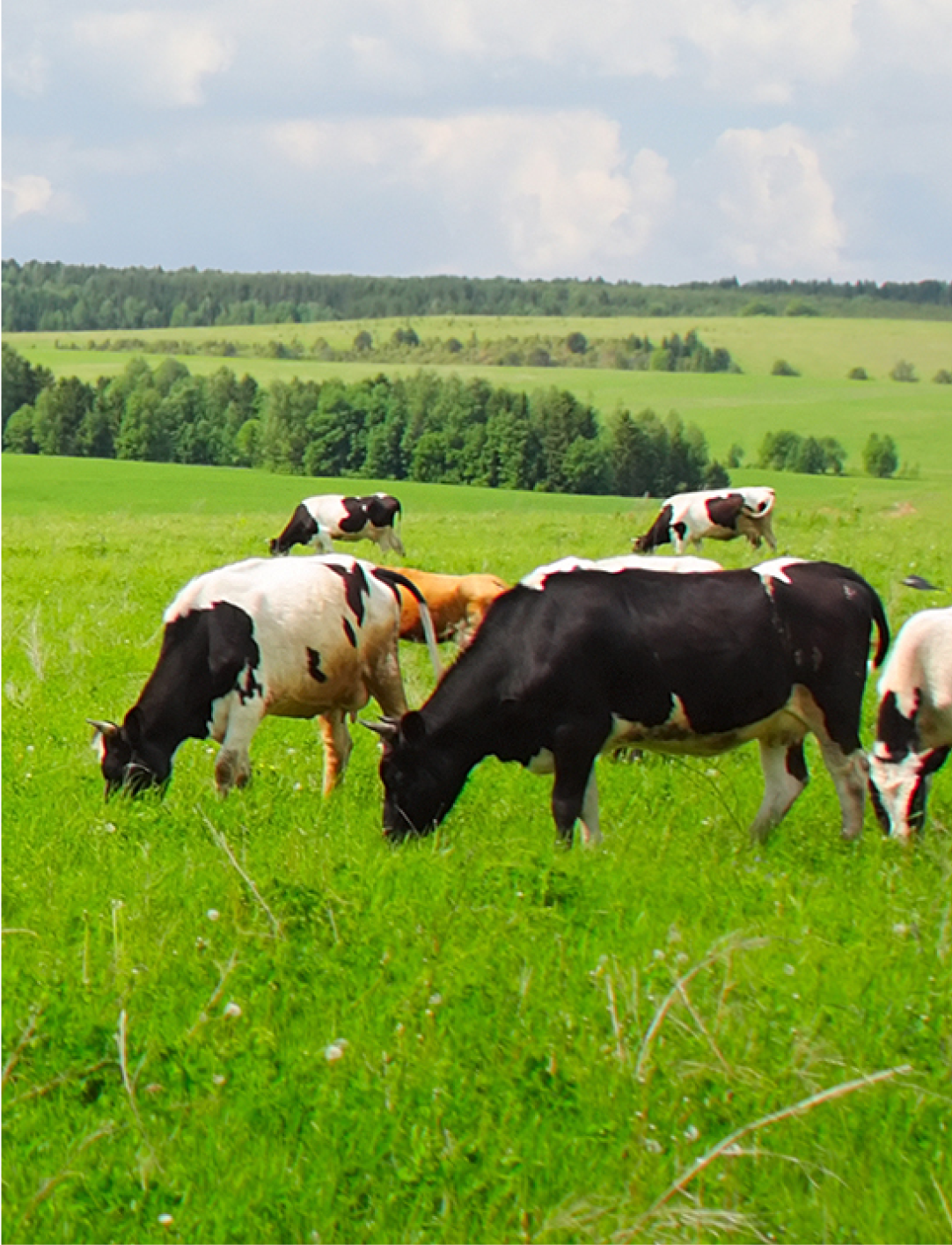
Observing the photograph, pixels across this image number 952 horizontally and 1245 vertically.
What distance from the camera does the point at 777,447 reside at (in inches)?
2938

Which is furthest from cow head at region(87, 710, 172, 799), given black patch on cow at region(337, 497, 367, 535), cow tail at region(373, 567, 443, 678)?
black patch on cow at region(337, 497, 367, 535)

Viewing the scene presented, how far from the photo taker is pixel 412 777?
27.2 feet

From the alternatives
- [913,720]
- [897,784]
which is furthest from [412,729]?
[913,720]

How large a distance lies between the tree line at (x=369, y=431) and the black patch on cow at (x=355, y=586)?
5836 cm

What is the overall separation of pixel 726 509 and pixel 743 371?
3239 inches

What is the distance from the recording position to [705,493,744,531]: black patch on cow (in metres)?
33.1

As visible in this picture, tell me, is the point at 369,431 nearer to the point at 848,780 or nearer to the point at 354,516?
the point at 354,516

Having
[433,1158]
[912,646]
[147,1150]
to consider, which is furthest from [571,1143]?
[912,646]

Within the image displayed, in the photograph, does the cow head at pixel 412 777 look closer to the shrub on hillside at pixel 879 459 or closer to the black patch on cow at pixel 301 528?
the black patch on cow at pixel 301 528

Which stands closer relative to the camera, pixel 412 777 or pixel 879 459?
pixel 412 777

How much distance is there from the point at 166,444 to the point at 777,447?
33.7m

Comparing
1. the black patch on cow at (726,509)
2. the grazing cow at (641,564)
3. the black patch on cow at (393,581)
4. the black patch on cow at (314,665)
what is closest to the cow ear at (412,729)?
the grazing cow at (641,564)

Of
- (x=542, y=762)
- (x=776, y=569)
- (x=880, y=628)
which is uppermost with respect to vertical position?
(x=776, y=569)

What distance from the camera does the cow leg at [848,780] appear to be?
8.54 m
